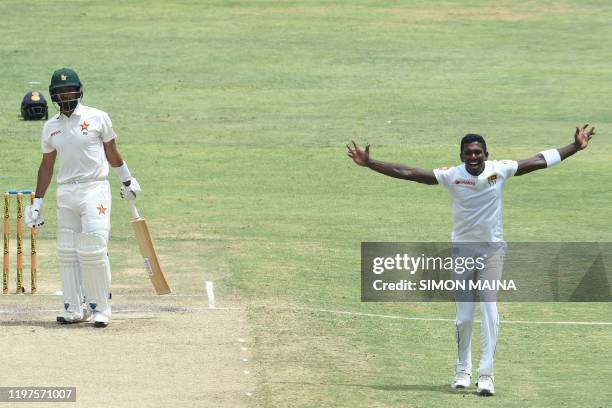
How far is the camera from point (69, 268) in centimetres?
1430

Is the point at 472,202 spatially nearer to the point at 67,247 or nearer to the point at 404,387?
the point at 404,387

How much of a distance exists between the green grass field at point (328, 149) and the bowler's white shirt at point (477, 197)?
1369 mm

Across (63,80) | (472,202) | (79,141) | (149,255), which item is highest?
(63,80)

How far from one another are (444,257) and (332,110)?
46.9ft

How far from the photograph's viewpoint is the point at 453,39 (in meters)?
41.5

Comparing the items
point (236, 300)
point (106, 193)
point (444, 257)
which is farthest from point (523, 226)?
point (106, 193)

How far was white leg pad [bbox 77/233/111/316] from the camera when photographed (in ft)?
46.2

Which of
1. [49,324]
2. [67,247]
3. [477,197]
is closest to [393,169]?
[477,197]

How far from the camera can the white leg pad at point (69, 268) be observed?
560 inches

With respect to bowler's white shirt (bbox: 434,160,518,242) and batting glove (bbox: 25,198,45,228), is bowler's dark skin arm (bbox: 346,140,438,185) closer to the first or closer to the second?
bowler's white shirt (bbox: 434,160,518,242)

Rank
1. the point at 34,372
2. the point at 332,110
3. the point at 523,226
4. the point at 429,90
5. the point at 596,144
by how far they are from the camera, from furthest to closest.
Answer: the point at 429,90 → the point at 332,110 → the point at 596,144 → the point at 523,226 → the point at 34,372

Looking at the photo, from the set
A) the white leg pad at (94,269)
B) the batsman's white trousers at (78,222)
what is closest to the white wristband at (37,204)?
the batsman's white trousers at (78,222)

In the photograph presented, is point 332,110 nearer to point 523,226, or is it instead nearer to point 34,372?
point 523,226

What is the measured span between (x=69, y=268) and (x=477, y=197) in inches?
181
